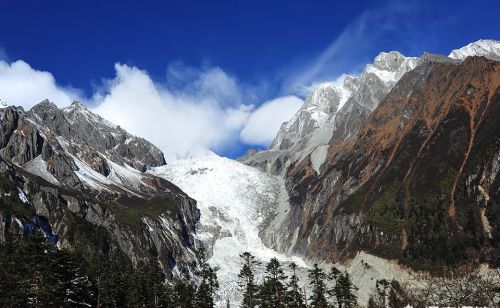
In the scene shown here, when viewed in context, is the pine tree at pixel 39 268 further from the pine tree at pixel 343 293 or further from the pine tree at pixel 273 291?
the pine tree at pixel 343 293

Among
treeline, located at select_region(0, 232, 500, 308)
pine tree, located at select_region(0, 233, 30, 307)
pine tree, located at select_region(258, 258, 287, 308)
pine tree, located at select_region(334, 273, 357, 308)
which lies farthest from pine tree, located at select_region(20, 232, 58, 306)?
pine tree, located at select_region(334, 273, 357, 308)

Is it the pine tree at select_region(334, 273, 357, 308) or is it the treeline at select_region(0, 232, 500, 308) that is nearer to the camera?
the treeline at select_region(0, 232, 500, 308)

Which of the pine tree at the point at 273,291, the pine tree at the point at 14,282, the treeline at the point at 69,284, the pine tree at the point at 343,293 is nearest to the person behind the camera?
the treeline at the point at 69,284

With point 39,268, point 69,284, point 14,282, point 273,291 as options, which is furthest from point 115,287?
point 39,268

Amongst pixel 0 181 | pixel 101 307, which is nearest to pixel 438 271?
pixel 101 307

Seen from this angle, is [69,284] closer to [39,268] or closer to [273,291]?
[39,268]

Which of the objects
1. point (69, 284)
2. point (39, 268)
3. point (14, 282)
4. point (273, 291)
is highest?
point (273, 291)

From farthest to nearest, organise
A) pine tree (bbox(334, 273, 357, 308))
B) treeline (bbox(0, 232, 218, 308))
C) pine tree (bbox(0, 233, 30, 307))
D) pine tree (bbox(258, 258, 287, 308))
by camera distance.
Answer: pine tree (bbox(334, 273, 357, 308))
pine tree (bbox(258, 258, 287, 308))
pine tree (bbox(0, 233, 30, 307))
treeline (bbox(0, 232, 218, 308))

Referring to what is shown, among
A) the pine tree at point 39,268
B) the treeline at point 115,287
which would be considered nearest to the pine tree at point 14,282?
the treeline at point 115,287

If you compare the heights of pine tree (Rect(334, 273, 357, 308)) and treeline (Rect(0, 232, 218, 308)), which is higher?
pine tree (Rect(334, 273, 357, 308))

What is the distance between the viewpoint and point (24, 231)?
175 meters

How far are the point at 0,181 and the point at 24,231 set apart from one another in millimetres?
28668

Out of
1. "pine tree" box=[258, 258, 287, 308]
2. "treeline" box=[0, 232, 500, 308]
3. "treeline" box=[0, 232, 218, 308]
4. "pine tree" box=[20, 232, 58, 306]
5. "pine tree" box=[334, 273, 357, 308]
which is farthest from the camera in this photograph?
"pine tree" box=[334, 273, 357, 308]

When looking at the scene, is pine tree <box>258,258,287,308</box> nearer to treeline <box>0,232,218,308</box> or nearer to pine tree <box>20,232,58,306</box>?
treeline <box>0,232,218,308</box>
